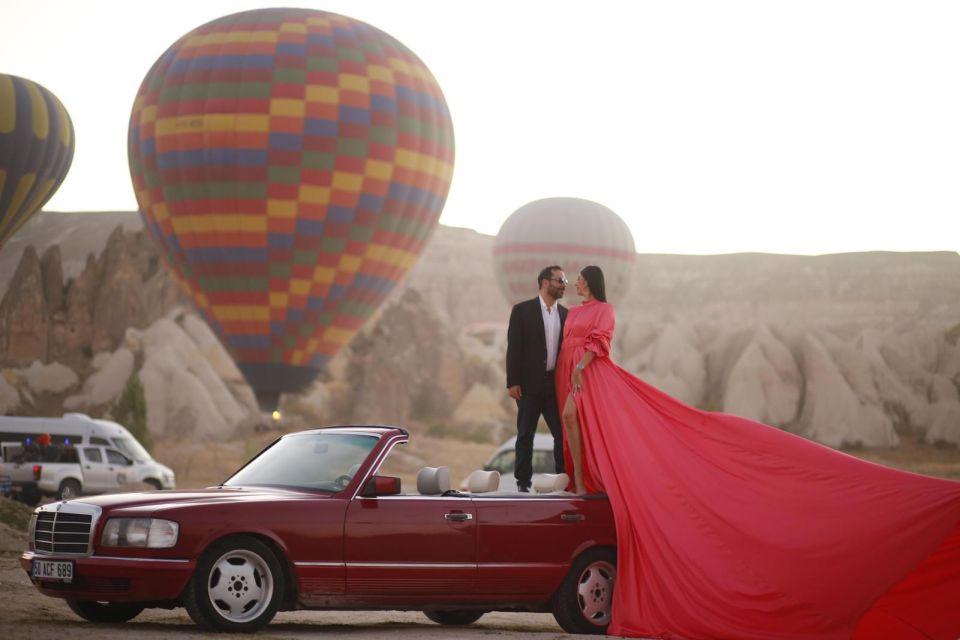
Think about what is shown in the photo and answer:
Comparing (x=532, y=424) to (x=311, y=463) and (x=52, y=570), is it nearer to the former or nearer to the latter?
(x=311, y=463)

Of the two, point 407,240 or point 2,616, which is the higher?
point 407,240

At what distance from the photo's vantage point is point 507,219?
69750 millimetres

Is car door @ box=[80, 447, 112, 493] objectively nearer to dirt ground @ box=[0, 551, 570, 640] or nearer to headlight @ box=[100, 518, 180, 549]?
dirt ground @ box=[0, 551, 570, 640]

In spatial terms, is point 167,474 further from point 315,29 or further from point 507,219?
point 507,219

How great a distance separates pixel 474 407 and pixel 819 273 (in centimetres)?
6786

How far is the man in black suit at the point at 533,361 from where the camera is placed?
12.9m

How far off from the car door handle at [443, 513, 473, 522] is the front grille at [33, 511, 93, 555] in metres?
2.60

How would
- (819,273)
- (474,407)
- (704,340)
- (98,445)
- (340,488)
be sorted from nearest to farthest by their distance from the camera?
(340,488)
(98,445)
(474,407)
(704,340)
(819,273)

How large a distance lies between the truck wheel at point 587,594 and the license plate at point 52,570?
3.67 m

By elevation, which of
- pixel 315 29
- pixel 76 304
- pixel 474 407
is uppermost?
pixel 315 29

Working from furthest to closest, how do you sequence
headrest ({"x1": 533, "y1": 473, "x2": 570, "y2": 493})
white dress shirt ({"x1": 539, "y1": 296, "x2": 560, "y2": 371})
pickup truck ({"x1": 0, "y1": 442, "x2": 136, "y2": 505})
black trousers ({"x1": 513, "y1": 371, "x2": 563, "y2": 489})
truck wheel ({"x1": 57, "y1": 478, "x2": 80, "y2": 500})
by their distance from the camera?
1. truck wheel ({"x1": 57, "y1": 478, "x2": 80, "y2": 500})
2. pickup truck ({"x1": 0, "y1": 442, "x2": 136, "y2": 505})
3. white dress shirt ({"x1": 539, "y1": 296, "x2": 560, "y2": 371})
4. black trousers ({"x1": 513, "y1": 371, "x2": 563, "y2": 489})
5. headrest ({"x1": 533, "y1": 473, "x2": 570, "y2": 493})

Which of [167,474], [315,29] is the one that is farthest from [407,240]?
[167,474]

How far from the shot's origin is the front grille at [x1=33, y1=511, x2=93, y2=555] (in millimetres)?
10039

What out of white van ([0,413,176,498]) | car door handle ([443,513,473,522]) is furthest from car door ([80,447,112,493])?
car door handle ([443,513,473,522])
